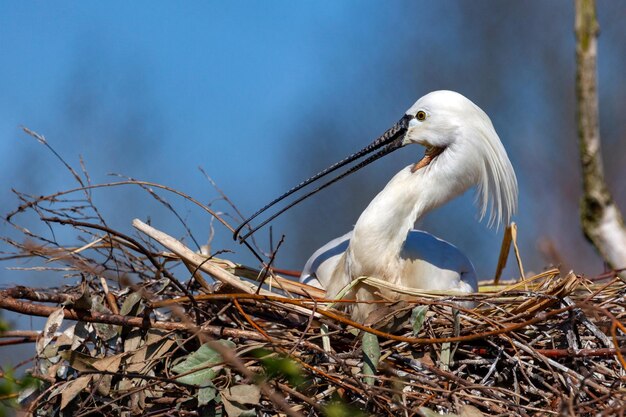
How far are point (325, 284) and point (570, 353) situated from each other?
4.23 ft

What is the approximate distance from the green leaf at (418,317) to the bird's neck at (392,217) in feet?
1.53

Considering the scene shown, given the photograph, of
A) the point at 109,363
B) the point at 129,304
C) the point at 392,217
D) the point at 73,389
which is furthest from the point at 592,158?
the point at 73,389

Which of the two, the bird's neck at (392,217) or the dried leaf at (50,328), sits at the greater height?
the bird's neck at (392,217)

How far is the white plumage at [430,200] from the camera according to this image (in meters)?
3.51

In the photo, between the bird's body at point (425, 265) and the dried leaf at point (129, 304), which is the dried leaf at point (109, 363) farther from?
the bird's body at point (425, 265)

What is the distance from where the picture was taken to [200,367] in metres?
2.68

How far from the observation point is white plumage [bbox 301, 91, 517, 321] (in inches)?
138

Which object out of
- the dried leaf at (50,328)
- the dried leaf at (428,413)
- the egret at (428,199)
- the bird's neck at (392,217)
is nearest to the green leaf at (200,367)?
the dried leaf at (50,328)

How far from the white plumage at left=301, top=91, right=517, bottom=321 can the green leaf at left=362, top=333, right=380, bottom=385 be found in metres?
0.53

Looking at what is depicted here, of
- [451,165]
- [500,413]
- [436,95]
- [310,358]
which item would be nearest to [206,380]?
[310,358]

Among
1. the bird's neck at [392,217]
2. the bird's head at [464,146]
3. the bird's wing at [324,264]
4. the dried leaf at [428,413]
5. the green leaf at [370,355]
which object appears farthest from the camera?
the bird's wing at [324,264]

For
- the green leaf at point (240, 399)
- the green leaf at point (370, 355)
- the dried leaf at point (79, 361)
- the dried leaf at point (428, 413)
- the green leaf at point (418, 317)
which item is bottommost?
the dried leaf at point (428, 413)

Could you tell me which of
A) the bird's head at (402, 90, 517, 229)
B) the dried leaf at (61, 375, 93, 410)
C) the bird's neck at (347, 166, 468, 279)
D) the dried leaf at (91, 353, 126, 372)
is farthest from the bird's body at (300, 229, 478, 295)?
the dried leaf at (61, 375, 93, 410)

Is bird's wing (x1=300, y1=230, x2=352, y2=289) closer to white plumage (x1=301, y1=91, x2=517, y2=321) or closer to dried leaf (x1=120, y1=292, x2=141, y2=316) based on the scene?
white plumage (x1=301, y1=91, x2=517, y2=321)
